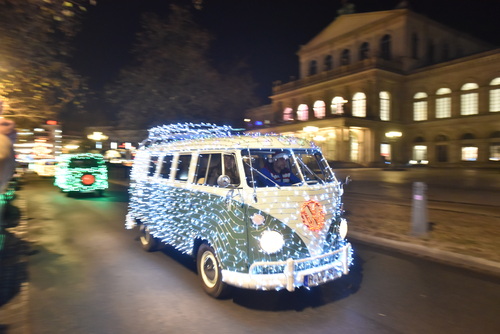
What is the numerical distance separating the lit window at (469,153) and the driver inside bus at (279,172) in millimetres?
34299

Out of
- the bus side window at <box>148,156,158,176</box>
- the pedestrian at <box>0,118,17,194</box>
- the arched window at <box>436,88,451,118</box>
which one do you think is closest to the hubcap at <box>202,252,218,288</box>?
the bus side window at <box>148,156,158,176</box>

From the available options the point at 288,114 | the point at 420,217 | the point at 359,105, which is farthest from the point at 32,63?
the point at 288,114

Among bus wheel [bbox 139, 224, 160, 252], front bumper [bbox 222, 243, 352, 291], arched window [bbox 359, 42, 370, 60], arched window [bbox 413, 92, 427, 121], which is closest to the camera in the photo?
front bumper [bbox 222, 243, 352, 291]

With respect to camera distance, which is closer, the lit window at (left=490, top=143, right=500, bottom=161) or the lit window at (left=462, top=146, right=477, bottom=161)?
the lit window at (left=490, top=143, right=500, bottom=161)

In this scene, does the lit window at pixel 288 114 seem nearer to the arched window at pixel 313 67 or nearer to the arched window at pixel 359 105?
the arched window at pixel 313 67

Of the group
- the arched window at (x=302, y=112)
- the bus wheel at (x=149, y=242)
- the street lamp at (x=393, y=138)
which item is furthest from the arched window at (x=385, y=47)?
the bus wheel at (x=149, y=242)

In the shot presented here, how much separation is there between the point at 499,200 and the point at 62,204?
15.5 metres

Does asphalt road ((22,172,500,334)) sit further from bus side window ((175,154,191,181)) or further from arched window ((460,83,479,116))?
arched window ((460,83,479,116))

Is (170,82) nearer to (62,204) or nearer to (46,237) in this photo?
(62,204)

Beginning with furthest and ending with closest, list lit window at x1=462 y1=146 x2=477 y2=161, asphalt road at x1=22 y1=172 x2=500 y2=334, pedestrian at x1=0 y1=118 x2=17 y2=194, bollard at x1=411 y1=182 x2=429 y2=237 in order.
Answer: lit window at x1=462 y1=146 x2=477 y2=161, bollard at x1=411 y1=182 x2=429 y2=237, pedestrian at x1=0 y1=118 x2=17 y2=194, asphalt road at x1=22 y1=172 x2=500 y2=334

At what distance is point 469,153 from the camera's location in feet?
114

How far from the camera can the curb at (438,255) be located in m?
6.71

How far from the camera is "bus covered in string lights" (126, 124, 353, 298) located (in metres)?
4.81

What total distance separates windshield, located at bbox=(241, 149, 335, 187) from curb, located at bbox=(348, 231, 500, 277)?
3.15 meters
